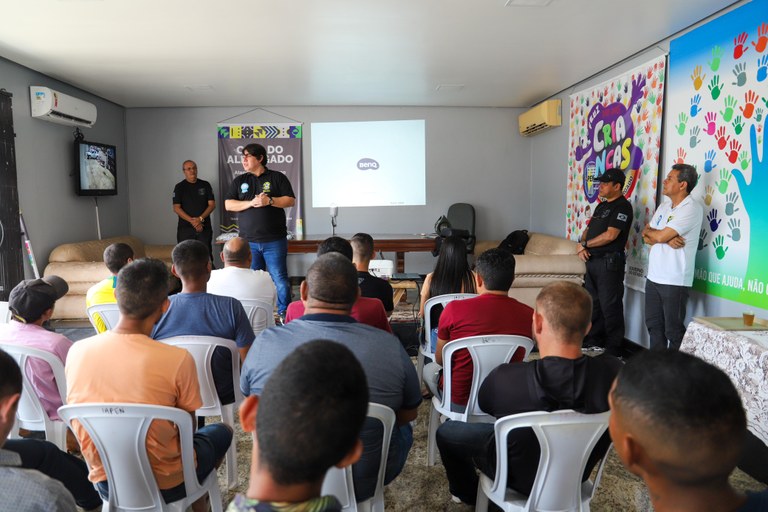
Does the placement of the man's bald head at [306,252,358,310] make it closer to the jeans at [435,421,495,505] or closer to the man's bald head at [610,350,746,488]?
the jeans at [435,421,495,505]

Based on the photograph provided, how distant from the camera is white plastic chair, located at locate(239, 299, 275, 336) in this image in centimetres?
266

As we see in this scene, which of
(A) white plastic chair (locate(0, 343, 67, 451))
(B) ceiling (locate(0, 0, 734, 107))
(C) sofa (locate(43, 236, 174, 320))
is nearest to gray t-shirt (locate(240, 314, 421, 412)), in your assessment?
(A) white plastic chair (locate(0, 343, 67, 451))

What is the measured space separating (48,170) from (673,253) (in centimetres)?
587

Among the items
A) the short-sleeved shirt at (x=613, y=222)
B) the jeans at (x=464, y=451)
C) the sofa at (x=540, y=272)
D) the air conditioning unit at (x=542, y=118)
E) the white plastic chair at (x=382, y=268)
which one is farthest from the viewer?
→ the air conditioning unit at (x=542, y=118)

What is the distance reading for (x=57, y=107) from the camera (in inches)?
203

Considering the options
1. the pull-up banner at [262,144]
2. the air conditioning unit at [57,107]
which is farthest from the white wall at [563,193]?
the air conditioning unit at [57,107]

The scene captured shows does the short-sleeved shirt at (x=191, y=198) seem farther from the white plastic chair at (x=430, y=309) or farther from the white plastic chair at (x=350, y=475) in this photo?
the white plastic chair at (x=350, y=475)

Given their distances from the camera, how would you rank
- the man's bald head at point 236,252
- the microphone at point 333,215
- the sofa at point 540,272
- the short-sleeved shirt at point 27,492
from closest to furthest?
the short-sleeved shirt at point 27,492 → the man's bald head at point 236,252 → the sofa at point 540,272 → the microphone at point 333,215

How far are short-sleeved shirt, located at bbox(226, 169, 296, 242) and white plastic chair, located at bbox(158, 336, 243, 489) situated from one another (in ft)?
7.49

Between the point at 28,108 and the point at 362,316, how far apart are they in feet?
15.7

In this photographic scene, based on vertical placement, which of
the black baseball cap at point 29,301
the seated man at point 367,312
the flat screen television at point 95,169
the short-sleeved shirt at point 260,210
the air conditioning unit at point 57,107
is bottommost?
the seated man at point 367,312

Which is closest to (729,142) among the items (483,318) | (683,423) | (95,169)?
(483,318)

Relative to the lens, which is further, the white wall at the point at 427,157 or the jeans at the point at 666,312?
the white wall at the point at 427,157

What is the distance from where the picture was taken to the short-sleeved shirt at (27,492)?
0.89 metres
